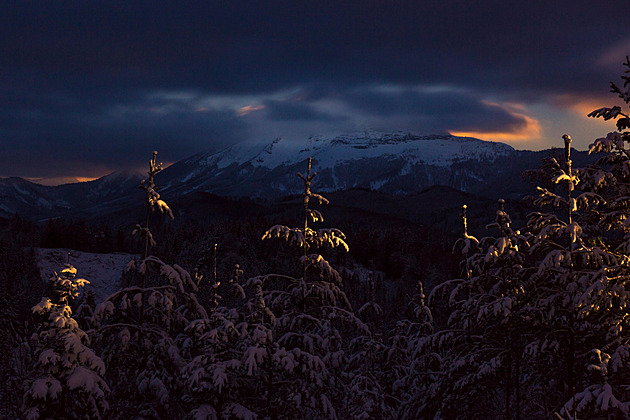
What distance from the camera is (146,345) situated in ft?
41.8

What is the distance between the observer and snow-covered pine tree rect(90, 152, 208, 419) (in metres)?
12.6

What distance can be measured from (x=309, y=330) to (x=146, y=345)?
13.8 ft

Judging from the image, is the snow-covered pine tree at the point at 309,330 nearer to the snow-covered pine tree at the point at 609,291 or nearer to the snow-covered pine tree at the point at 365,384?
the snow-covered pine tree at the point at 365,384

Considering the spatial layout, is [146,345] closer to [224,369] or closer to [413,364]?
[224,369]

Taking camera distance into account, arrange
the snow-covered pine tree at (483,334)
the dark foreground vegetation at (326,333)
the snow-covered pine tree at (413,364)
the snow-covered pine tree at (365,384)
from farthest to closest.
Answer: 1. the snow-covered pine tree at (365,384)
2. the snow-covered pine tree at (413,364)
3. the snow-covered pine tree at (483,334)
4. the dark foreground vegetation at (326,333)

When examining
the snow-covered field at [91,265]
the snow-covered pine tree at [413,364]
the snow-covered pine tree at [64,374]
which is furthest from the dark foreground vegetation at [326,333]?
the snow-covered field at [91,265]

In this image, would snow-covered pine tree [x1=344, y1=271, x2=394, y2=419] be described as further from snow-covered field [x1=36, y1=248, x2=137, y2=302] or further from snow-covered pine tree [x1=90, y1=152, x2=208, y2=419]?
snow-covered field [x1=36, y1=248, x2=137, y2=302]

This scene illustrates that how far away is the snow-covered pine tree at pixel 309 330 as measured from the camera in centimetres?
1318

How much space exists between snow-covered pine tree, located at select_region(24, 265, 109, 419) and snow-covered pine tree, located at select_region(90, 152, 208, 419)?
73 centimetres

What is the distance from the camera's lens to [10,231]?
161750mm

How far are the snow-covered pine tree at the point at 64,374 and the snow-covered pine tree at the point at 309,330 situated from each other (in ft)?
13.5

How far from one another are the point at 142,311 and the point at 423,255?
145856 millimetres

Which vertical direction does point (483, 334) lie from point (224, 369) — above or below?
below

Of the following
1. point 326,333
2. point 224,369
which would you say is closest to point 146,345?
point 224,369
